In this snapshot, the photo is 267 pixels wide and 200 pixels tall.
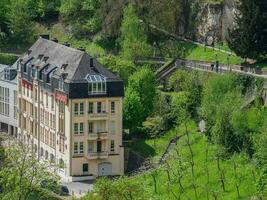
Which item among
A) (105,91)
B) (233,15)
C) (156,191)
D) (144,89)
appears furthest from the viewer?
(233,15)

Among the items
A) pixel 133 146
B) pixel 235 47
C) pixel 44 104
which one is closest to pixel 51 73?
pixel 44 104

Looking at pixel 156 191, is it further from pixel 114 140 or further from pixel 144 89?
pixel 144 89

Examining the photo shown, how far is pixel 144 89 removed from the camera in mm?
105375

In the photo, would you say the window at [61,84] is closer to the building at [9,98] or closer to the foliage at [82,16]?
the building at [9,98]

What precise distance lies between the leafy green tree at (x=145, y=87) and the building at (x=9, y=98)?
1312 centimetres

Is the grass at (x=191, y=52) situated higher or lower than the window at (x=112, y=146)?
higher

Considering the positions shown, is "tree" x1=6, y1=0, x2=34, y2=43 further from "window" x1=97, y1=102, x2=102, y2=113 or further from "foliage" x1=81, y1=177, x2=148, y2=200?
"foliage" x1=81, y1=177, x2=148, y2=200

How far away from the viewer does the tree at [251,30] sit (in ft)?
339

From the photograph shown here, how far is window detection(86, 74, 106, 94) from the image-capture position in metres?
98.2

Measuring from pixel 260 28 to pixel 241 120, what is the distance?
562 inches

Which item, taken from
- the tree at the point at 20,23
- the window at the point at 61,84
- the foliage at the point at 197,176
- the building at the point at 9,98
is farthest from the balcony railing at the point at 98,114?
the tree at the point at 20,23

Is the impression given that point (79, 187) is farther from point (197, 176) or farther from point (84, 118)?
point (197, 176)

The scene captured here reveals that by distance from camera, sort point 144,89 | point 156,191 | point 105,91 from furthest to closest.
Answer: point 144,89
point 105,91
point 156,191

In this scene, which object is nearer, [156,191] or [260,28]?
[156,191]
